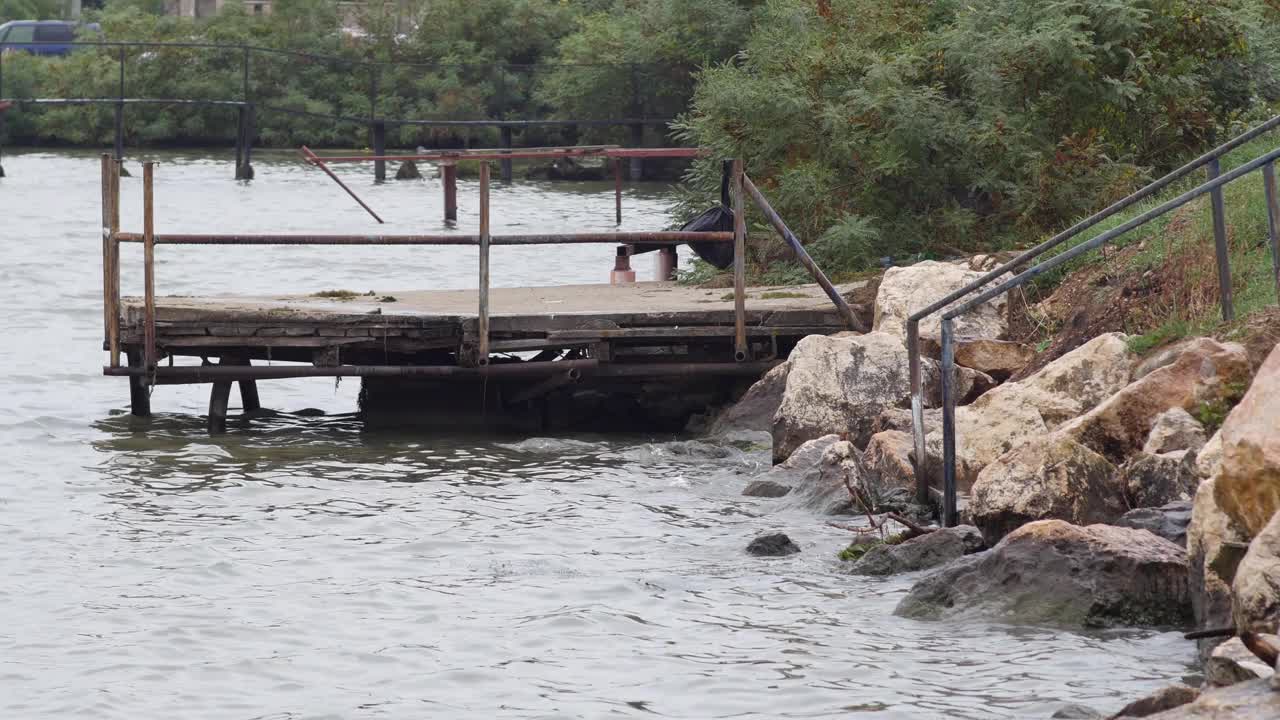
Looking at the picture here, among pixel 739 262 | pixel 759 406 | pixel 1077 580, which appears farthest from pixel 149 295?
pixel 1077 580

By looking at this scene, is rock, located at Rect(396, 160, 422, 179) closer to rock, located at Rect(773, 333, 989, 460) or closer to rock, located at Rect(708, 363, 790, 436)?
rock, located at Rect(708, 363, 790, 436)

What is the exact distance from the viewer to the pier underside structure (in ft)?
51.2

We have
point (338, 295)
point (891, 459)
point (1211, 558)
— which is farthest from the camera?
point (338, 295)

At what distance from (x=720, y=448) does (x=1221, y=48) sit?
24.5 ft

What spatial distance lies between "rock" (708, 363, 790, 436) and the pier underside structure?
1.09 feet

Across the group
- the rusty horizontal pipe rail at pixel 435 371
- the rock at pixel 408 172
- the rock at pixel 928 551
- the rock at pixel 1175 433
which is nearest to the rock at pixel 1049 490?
the rock at pixel 928 551

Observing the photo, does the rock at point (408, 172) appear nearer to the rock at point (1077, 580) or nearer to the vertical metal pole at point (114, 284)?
the vertical metal pole at point (114, 284)

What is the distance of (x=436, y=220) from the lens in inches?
1556

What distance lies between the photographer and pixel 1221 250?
468 inches

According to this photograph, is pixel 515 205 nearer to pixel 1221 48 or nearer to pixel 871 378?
pixel 1221 48

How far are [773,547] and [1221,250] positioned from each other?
3399 millimetres

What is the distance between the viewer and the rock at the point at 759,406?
1558cm

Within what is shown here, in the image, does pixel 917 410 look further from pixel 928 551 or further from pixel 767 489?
pixel 767 489

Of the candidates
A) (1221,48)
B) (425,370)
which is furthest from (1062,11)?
(425,370)
